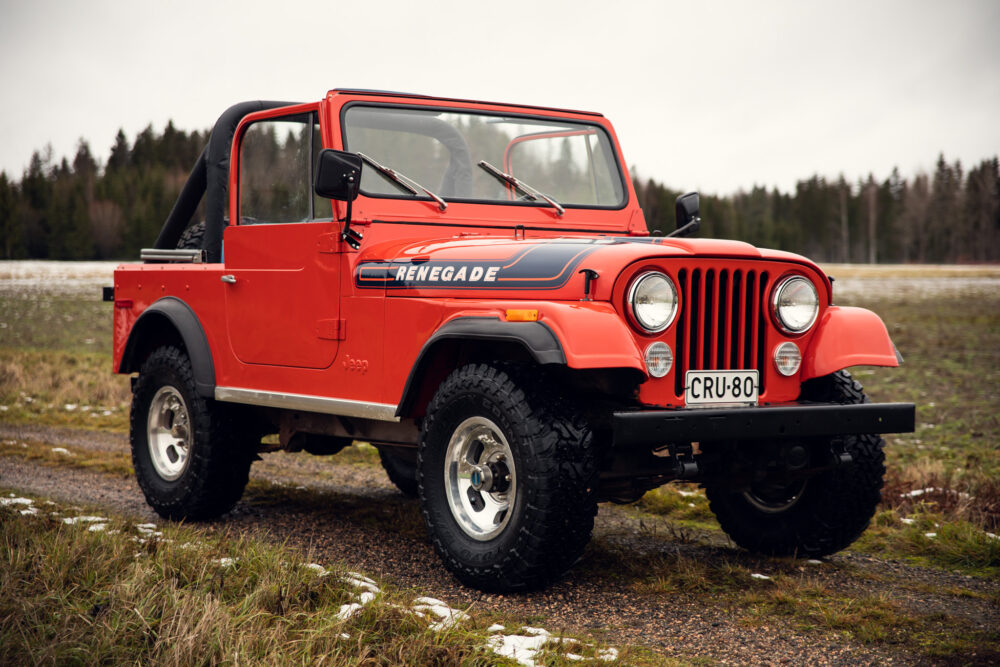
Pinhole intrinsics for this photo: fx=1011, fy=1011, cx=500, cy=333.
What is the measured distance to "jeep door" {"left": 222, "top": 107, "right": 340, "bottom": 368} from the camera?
516 cm

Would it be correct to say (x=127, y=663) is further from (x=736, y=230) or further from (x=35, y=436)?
(x=736, y=230)

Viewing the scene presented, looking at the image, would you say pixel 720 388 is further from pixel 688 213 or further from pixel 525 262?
pixel 688 213

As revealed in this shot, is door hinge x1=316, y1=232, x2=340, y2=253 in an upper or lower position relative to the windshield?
lower

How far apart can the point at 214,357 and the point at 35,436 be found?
13.3 ft

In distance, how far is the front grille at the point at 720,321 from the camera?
4188 mm

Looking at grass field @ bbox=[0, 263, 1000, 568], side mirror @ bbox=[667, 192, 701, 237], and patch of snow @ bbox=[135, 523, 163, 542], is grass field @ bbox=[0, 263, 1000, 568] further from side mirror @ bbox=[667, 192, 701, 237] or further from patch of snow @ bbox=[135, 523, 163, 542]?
patch of snow @ bbox=[135, 523, 163, 542]

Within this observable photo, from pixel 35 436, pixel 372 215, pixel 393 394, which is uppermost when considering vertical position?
pixel 372 215

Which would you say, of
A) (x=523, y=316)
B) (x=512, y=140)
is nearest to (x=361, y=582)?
(x=523, y=316)

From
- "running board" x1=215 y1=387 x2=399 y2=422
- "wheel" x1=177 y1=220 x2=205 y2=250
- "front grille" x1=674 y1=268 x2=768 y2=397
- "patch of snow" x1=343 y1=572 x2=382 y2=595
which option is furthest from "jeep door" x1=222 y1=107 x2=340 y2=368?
"front grille" x1=674 y1=268 x2=768 y2=397

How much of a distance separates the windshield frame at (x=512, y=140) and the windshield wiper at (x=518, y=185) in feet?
0.14

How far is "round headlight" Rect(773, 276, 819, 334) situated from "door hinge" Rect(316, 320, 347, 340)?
2070 millimetres

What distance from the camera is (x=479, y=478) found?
429 cm

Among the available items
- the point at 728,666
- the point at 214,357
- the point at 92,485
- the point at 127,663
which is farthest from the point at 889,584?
the point at 92,485

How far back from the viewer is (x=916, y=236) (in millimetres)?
55969
